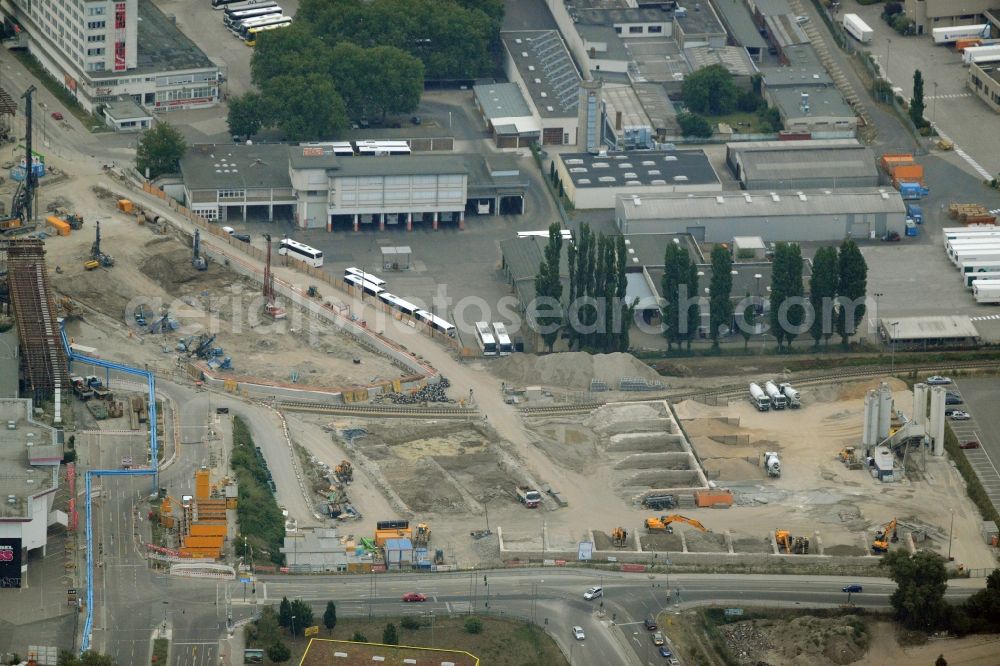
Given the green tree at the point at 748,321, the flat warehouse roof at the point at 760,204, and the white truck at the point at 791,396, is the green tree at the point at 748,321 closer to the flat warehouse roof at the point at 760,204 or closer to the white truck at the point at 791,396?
the white truck at the point at 791,396

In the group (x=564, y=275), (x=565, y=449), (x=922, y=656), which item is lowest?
(x=922, y=656)

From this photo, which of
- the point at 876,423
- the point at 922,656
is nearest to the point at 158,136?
the point at 876,423

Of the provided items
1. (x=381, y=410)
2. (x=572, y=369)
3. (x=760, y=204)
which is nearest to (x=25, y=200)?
(x=381, y=410)

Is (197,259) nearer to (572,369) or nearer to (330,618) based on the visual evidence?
(572,369)

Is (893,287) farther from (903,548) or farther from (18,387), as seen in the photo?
(18,387)

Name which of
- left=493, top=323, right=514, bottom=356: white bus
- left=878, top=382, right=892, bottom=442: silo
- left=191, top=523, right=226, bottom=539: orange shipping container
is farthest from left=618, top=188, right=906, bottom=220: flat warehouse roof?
left=191, top=523, right=226, bottom=539: orange shipping container

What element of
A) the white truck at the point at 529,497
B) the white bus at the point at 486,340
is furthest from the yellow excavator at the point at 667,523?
the white bus at the point at 486,340
